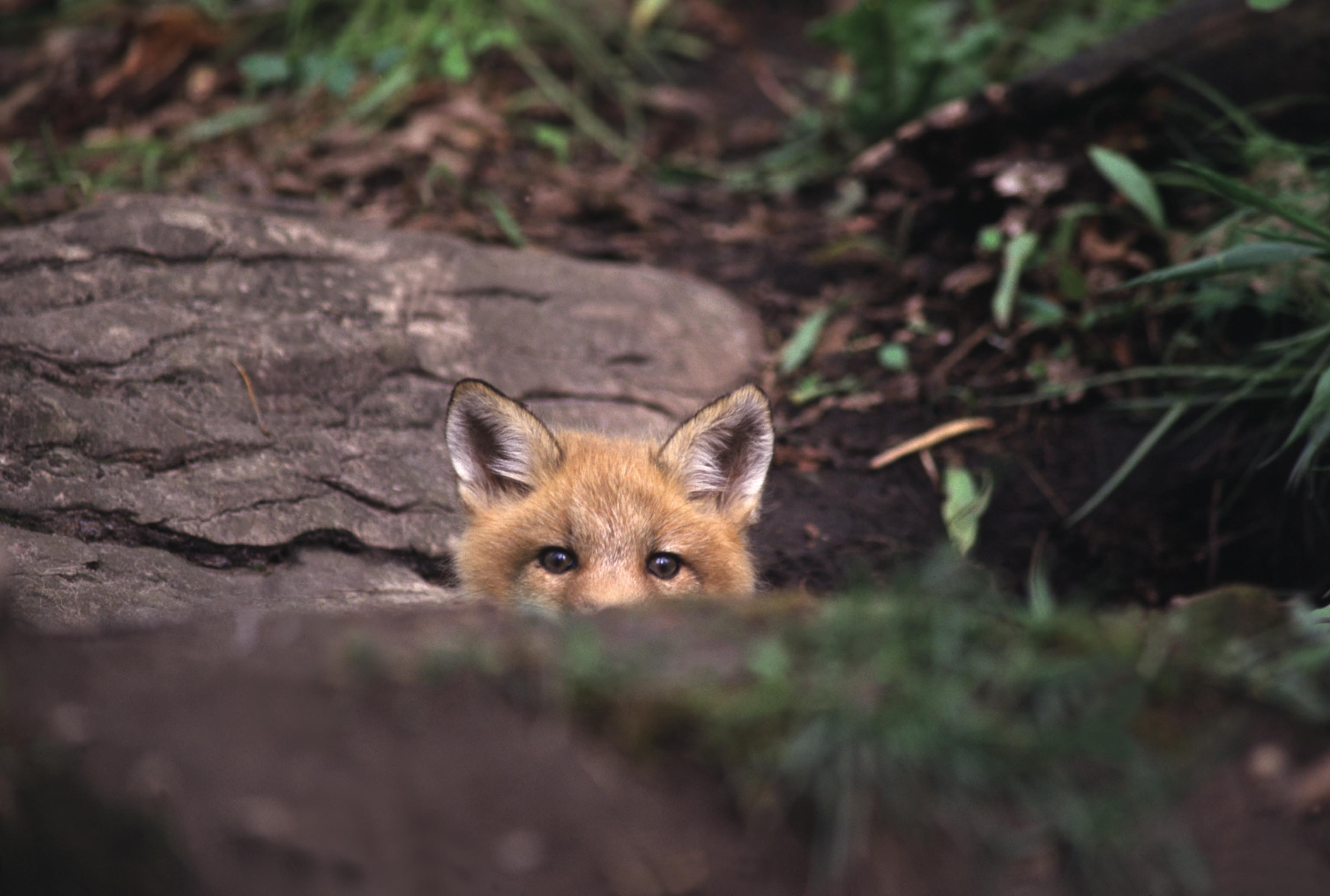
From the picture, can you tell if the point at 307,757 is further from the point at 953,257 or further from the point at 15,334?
the point at 953,257

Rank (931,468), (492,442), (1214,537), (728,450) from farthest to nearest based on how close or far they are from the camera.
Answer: (931,468) → (1214,537) → (728,450) → (492,442)

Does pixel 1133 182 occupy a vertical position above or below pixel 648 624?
above

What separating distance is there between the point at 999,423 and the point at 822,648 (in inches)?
145

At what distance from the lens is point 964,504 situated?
4.67 metres

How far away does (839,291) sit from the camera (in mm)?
6102

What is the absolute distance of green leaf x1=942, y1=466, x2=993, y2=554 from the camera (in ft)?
14.9

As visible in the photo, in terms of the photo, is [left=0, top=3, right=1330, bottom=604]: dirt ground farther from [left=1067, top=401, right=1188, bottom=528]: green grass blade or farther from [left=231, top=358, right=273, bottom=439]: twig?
[left=231, top=358, right=273, bottom=439]: twig

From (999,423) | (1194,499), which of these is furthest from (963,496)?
(1194,499)

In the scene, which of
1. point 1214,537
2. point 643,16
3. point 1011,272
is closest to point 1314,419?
point 1214,537

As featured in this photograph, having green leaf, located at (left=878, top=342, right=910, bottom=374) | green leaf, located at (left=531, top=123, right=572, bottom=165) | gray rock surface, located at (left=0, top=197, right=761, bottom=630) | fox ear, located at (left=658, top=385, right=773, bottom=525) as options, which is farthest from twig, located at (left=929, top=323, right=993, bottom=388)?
green leaf, located at (left=531, top=123, right=572, bottom=165)

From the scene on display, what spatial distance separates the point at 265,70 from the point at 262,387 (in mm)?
3919

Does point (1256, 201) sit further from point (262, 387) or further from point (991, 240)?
point (262, 387)

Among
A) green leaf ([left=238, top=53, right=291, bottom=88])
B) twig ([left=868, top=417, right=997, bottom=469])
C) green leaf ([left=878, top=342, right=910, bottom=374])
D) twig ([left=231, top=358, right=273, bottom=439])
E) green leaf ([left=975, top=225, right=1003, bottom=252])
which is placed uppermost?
green leaf ([left=238, top=53, right=291, bottom=88])

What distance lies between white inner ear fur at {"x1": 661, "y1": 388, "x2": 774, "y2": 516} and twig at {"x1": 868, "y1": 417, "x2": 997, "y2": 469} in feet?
3.77
